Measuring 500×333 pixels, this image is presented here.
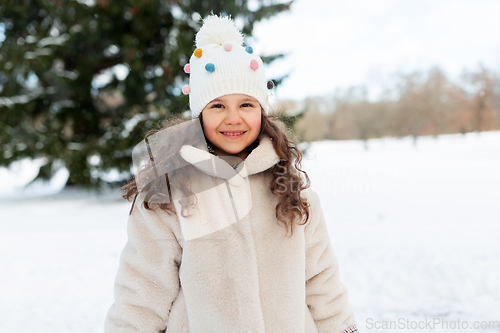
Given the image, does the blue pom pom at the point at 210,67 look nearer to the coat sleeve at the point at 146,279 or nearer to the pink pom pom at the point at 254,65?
the pink pom pom at the point at 254,65

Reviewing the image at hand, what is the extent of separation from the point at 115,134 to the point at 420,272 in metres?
5.74

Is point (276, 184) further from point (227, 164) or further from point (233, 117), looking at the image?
point (233, 117)

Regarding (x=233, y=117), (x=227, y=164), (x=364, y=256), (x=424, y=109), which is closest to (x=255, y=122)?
(x=233, y=117)

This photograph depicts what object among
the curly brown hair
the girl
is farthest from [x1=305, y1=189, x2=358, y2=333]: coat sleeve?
the curly brown hair

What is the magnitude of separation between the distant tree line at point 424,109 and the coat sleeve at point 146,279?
18228mm

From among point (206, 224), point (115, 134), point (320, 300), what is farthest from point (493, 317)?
point (115, 134)

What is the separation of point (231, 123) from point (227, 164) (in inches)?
6.4

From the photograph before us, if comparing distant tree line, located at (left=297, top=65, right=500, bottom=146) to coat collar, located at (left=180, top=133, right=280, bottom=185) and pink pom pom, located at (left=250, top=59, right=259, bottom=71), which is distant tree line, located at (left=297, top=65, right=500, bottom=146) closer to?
pink pom pom, located at (left=250, top=59, right=259, bottom=71)

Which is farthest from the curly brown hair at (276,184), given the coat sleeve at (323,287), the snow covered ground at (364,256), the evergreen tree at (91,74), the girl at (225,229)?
the evergreen tree at (91,74)

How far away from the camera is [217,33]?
1.50m

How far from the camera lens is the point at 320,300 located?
1343 millimetres

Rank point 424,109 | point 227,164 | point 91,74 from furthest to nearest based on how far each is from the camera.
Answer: point 424,109
point 91,74
point 227,164

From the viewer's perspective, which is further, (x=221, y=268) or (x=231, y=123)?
(x=231, y=123)

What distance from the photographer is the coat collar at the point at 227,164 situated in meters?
1.26
